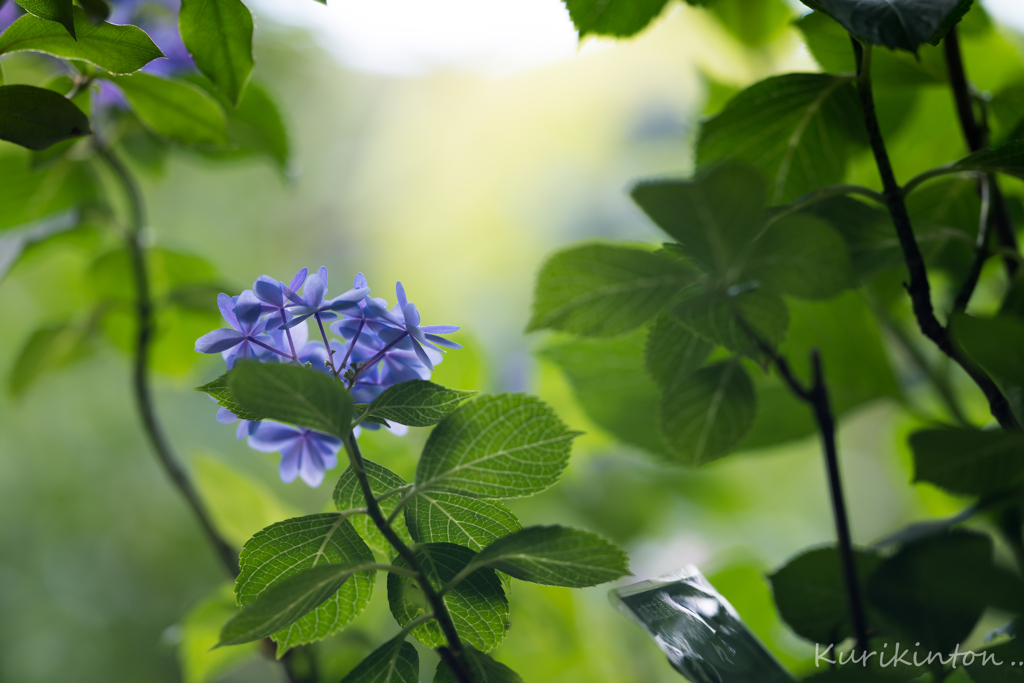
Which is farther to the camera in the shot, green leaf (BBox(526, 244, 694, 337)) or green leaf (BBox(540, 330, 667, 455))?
green leaf (BBox(540, 330, 667, 455))

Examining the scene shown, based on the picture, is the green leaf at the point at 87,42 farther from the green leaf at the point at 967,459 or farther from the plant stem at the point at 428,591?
the green leaf at the point at 967,459

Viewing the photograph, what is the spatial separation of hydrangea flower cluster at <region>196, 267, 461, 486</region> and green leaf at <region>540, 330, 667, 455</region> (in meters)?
0.15

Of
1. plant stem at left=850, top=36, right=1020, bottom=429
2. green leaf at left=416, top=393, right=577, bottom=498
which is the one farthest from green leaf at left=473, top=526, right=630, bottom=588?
plant stem at left=850, top=36, right=1020, bottom=429

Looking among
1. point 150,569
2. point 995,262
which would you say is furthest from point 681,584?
point 150,569

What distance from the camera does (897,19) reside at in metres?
0.17

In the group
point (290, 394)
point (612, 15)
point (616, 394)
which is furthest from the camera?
point (616, 394)

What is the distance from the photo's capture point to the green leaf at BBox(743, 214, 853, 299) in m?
0.22

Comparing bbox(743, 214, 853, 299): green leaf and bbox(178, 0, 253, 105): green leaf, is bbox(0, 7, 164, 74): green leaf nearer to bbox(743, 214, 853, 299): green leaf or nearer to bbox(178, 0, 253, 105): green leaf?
bbox(178, 0, 253, 105): green leaf

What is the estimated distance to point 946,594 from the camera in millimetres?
210

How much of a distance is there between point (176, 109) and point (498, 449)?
0.70ft

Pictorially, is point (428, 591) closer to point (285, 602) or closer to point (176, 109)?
point (285, 602)

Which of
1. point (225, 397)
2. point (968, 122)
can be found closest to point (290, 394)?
point (225, 397)

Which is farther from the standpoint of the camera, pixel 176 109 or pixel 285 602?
pixel 176 109

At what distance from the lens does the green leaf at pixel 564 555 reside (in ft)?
0.58
